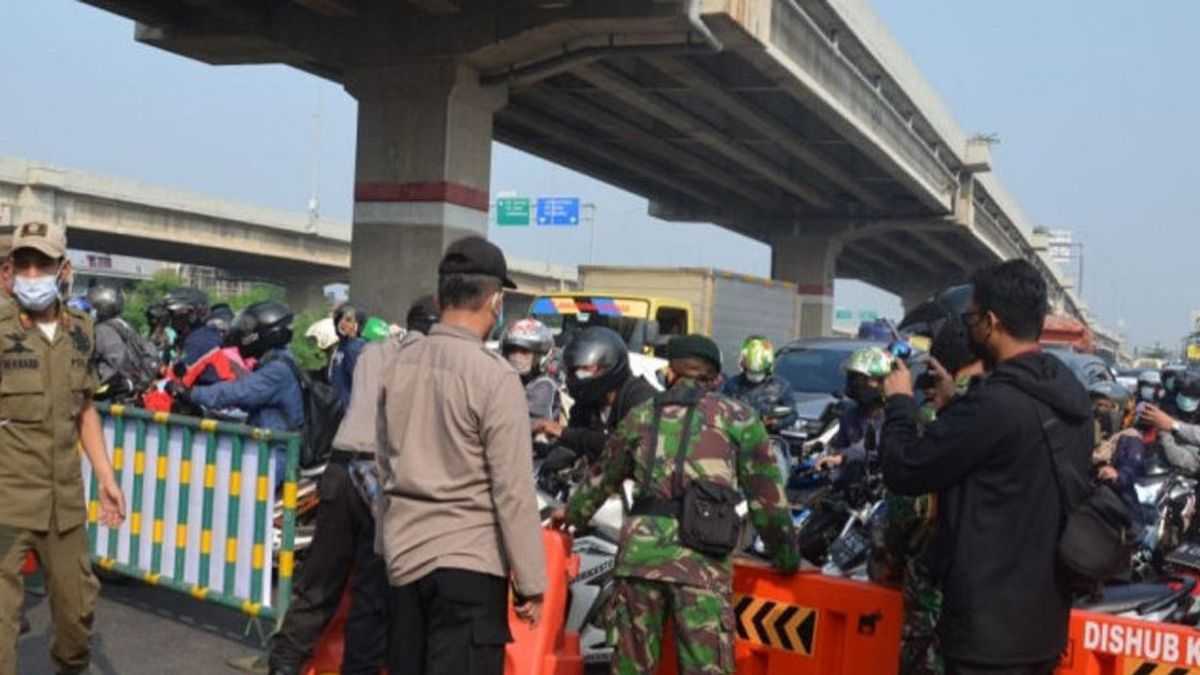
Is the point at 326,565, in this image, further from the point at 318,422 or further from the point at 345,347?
the point at 345,347

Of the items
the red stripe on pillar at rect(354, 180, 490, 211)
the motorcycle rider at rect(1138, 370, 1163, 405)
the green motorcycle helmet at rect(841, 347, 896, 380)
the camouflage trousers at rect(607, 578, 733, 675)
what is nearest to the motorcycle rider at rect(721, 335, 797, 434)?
the green motorcycle helmet at rect(841, 347, 896, 380)

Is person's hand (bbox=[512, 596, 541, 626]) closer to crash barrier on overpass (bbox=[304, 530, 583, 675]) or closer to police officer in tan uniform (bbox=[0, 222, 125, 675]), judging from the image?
crash barrier on overpass (bbox=[304, 530, 583, 675])

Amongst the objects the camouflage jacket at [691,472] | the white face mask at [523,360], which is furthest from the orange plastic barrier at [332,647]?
the white face mask at [523,360]

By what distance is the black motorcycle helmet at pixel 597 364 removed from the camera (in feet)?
18.4

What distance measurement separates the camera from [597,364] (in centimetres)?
563

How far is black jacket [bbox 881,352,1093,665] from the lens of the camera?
3.30m

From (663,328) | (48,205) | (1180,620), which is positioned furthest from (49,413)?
(48,205)

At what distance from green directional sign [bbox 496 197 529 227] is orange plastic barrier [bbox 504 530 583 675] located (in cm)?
4814

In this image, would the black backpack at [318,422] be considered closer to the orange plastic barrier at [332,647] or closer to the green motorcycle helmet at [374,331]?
the green motorcycle helmet at [374,331]

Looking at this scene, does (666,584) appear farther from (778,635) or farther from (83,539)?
(83,539)

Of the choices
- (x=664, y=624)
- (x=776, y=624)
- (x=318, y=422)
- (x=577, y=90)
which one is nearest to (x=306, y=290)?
(x=577, y=90)

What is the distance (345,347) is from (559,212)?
45079 mm

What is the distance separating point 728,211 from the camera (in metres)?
44.8

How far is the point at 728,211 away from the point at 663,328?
26.3 metres
